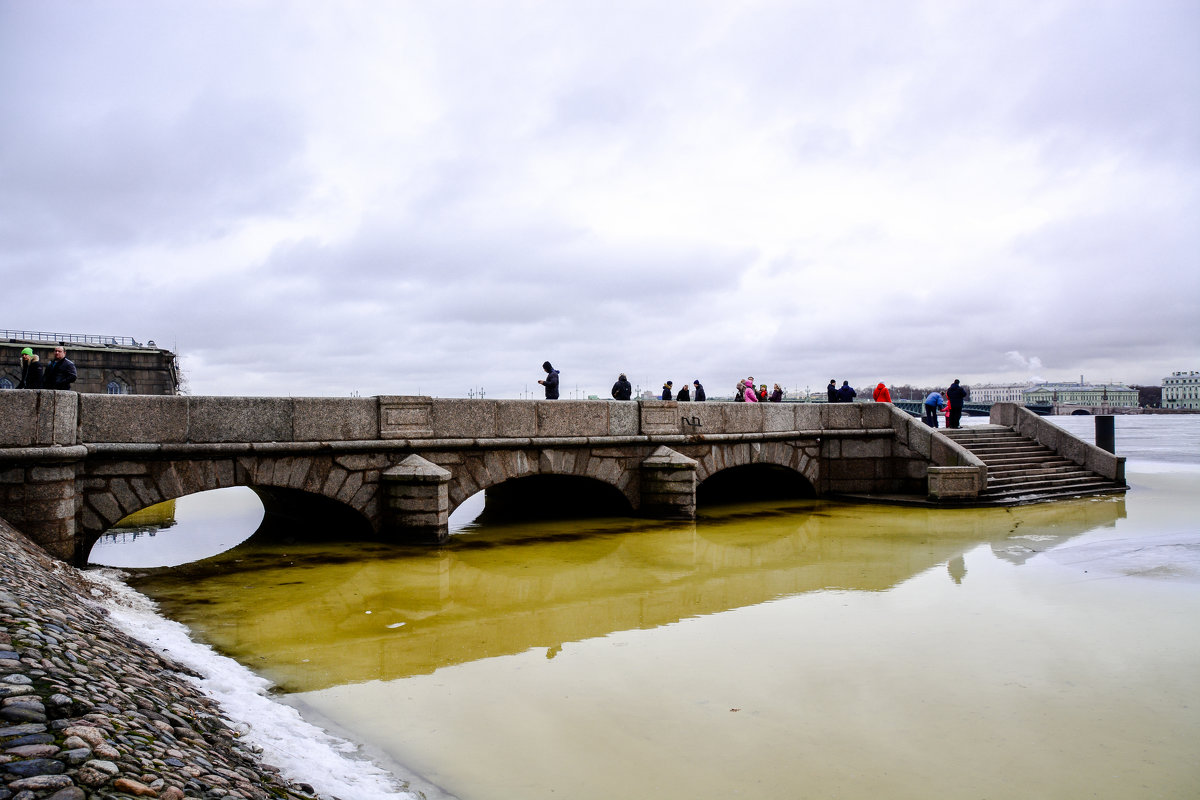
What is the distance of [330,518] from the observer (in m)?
12.0

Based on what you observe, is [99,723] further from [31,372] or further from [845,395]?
[845,395]

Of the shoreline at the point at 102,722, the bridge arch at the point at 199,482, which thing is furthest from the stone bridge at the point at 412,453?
the shoreline at the point at 102,722

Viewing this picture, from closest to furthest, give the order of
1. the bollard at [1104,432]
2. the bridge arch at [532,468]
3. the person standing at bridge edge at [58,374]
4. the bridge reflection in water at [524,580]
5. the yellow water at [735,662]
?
the yellow water at [735,662], the bridge reflection in water at [524,580], the person standing at bridge edge at [58,374], the bridge arch at [532,468], the bollard at [1104,432]

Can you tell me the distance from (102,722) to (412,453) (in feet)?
25.8

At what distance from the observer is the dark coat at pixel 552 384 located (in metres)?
13.8

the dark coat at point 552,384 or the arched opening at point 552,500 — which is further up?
the dark coat at point 552,384

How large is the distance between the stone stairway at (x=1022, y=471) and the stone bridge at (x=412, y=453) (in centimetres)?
95

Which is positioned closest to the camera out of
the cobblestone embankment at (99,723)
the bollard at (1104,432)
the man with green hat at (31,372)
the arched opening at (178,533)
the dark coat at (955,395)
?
the cobblestone embankment at (99,723)

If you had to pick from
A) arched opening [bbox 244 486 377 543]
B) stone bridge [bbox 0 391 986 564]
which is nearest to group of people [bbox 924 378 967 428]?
stone bridge [bbox 0 391 986 564]

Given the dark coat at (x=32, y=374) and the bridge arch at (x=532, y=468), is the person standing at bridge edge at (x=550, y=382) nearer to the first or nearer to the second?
the bridge arch at (x=532, y=468)

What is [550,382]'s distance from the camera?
13.9 meters

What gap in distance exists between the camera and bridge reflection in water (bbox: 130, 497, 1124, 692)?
605 cm

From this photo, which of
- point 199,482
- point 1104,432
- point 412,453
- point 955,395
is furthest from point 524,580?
point 1104,432

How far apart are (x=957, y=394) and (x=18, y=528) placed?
17350 millimetres
